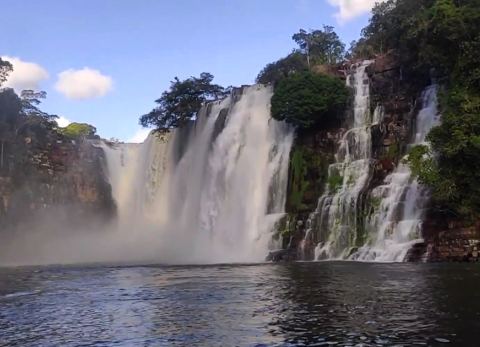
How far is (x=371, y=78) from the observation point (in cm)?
3841

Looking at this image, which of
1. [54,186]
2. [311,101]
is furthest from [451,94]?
[54,186]

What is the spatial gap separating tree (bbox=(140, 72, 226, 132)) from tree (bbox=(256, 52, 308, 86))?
6.58 metres

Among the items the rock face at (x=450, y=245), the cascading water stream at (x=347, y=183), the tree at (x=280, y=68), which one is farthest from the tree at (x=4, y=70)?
the rock face at (x=450, y=245)

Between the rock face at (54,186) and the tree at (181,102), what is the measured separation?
848 centimetres

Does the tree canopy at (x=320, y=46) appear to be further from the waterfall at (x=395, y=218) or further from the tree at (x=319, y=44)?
the waterfall at (x=395, y=218)

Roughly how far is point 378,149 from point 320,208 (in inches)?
202

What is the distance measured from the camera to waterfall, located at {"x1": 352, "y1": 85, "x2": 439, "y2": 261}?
26.6 m

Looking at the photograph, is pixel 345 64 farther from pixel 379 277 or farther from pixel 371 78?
pixel 379 277

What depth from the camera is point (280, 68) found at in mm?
46688

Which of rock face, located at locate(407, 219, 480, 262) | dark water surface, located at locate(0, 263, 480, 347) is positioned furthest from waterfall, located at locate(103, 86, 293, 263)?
dark water surface, located at locate(0, 263, 480, 347)

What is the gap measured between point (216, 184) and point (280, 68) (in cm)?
1102

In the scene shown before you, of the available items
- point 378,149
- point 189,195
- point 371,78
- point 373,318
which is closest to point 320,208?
point 378,149

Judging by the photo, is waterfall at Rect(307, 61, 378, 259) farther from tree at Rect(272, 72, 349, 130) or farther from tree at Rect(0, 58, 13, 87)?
tree at Rect(0, 58, 13, 87)

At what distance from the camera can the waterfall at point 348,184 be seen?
30.4m
